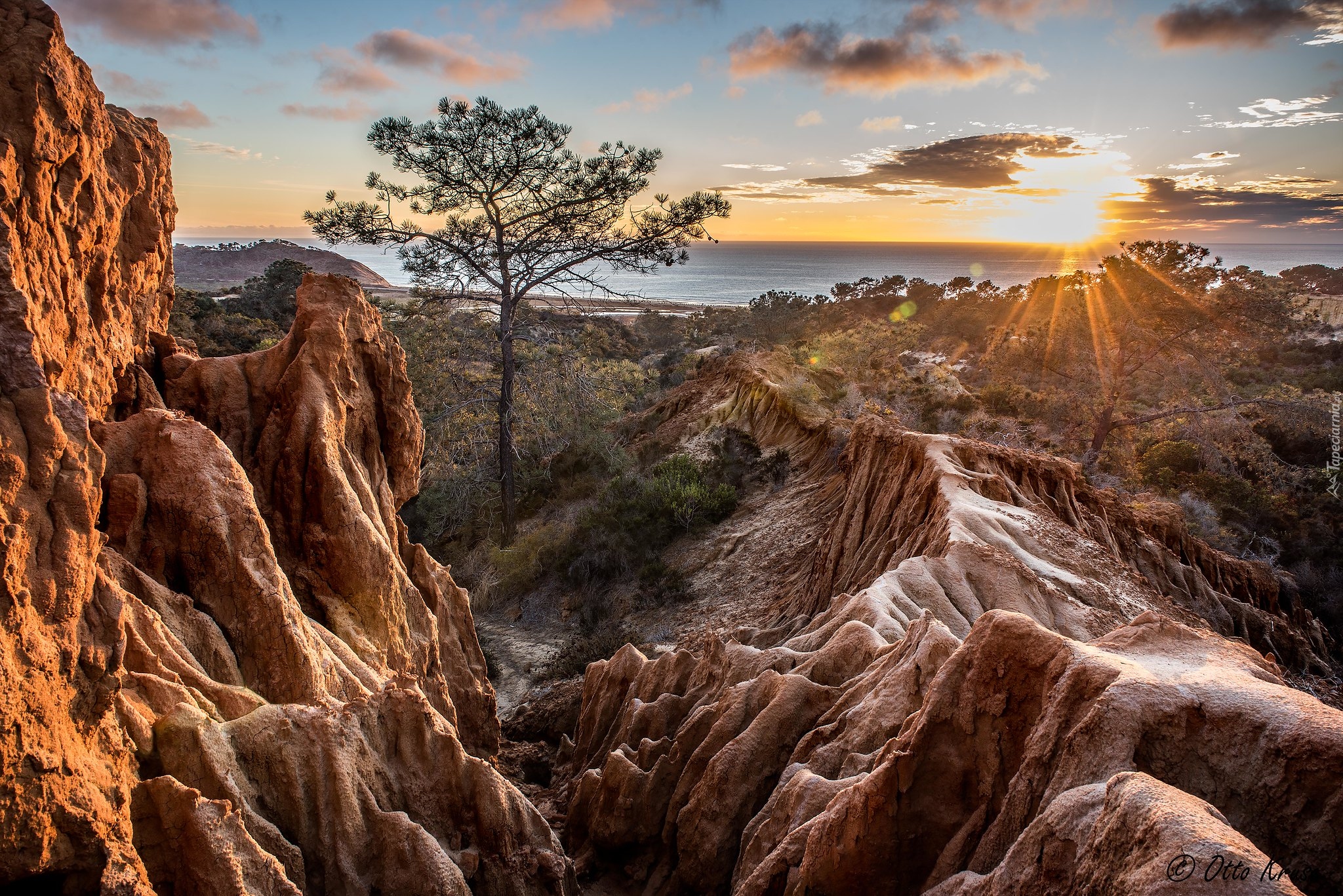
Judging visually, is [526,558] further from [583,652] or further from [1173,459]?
[1173,459]

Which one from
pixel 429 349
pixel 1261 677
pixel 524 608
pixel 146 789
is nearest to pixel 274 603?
pixel 146 789

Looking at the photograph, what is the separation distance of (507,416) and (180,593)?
1278cm

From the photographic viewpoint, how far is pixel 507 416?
18.0 meters

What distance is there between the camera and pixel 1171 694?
4016 mm

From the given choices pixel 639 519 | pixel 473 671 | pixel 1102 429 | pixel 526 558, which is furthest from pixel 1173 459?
pixel 473 671

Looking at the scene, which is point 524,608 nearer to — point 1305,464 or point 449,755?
point 449,755

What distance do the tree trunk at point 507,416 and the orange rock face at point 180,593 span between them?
9.04 metres

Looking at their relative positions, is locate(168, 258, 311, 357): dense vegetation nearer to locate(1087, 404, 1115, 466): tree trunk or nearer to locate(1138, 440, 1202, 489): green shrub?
locate(1138, 440, 1202, 489): green shrub

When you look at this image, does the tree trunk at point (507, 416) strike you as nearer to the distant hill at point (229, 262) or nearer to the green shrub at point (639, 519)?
the green shrub at point (639, 519)

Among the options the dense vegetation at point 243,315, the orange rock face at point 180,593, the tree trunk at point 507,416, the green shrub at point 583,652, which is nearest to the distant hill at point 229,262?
the dense vegetation at point 243,315

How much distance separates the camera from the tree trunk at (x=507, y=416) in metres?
17.6

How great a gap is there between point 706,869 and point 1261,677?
15.6ft

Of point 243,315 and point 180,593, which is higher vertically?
point 243,315

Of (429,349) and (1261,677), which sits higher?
(429,349)
